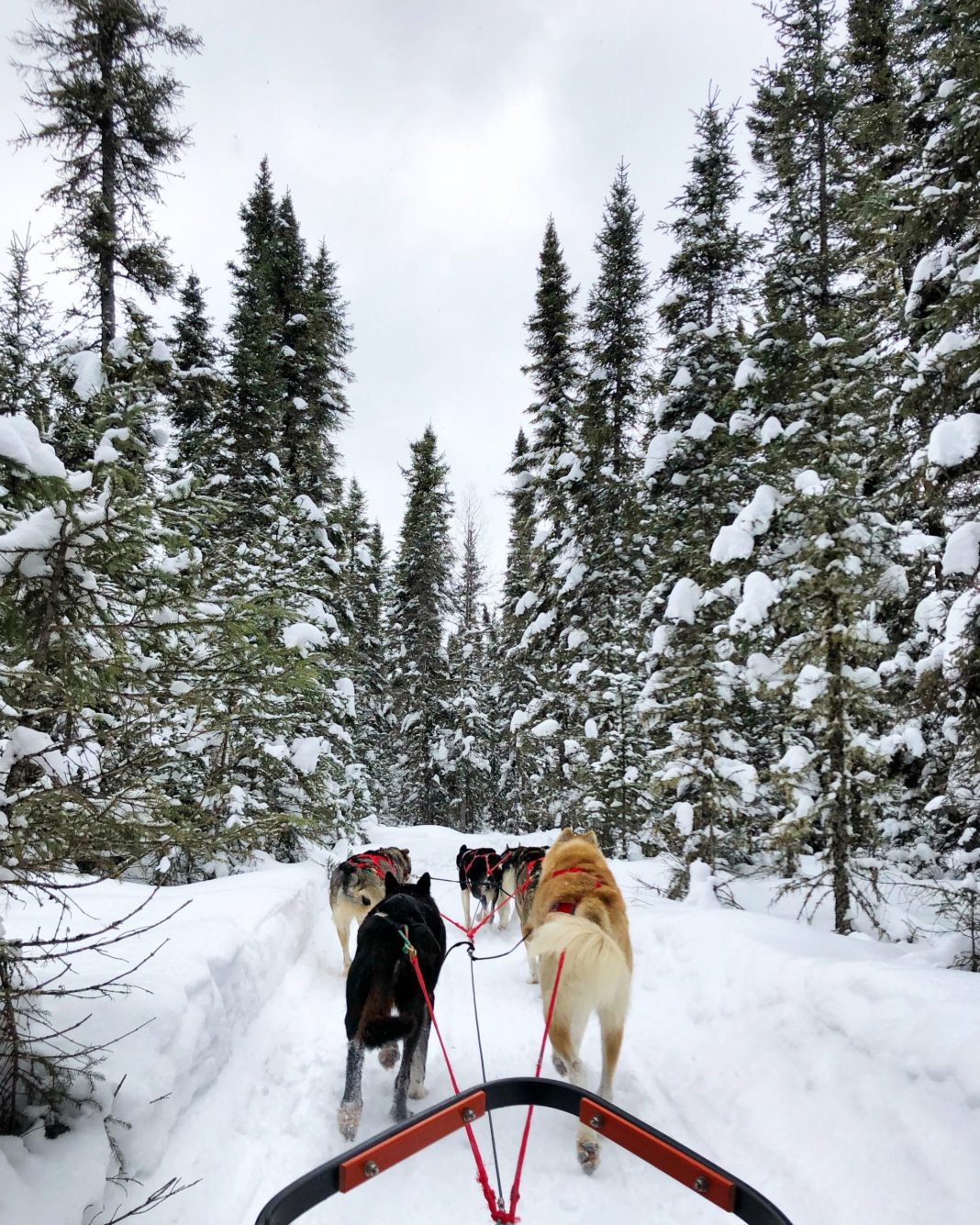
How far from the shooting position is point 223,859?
9.05m

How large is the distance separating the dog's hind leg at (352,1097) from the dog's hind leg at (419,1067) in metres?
0.47

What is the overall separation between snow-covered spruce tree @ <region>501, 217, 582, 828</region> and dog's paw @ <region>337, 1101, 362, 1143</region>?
1187cm

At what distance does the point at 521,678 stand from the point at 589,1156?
21.6 meters

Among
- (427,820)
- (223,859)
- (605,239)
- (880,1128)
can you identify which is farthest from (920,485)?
(427,820)

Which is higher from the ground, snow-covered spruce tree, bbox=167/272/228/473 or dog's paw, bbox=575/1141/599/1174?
snow-covered spruce tree, bbox=167/272/228/473

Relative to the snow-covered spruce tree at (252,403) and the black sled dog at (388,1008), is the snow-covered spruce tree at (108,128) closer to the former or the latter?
the snow-covered spruce tree at (252,403)

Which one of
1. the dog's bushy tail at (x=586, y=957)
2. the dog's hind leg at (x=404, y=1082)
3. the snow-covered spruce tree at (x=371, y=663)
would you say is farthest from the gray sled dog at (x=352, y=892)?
the snow-covered spruce tree at (x=371, y=663)

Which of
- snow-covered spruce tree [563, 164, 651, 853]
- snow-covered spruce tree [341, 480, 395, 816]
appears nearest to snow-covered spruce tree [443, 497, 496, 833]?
snow-covered spruce tree [341, 480, 395, 816]

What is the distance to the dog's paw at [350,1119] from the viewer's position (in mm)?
3459

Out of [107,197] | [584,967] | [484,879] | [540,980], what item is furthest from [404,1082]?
[107,197]

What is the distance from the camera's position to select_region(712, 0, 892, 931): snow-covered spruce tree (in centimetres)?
644

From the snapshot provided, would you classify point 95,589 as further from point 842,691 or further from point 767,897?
point 767,897

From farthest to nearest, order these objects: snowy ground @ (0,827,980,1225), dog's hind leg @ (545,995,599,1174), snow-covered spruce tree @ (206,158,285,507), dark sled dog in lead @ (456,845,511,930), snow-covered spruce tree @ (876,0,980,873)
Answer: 1. snow-covered spruce tree @ (206,158,285,507)
2. dark sled dog in lead @ (456,845,511,930)
3. snow-covered spruce tree @ (876,0,980,873)
4. dog's hind leg @ (545,995,599,1174)
5. snowy ground @ (0,827,980,1225)

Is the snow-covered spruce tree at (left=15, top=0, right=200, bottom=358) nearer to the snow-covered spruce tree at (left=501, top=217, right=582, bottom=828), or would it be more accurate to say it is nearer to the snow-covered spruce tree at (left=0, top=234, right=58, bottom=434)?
the snow-covered spruce tree at (left=0, top=234, right=58, bottom=434)
